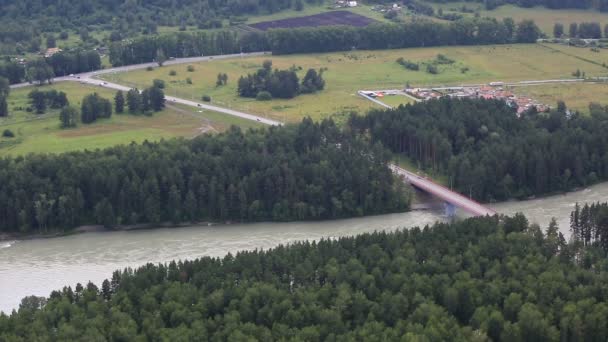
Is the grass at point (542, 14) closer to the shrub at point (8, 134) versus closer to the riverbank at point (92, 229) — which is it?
the shrub at point (8, 134)

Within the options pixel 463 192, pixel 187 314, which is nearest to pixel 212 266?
pixel 187 314

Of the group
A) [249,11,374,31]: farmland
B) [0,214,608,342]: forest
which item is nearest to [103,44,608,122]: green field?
[249,11,374,31]: farmland

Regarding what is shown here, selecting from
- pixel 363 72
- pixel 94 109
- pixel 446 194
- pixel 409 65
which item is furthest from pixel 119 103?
pixel 446 194

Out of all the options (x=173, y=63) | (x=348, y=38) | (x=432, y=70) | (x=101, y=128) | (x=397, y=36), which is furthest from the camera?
(x=397, y=36)

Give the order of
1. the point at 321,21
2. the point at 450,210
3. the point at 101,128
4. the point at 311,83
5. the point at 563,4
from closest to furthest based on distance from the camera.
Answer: the point at 450,210
the point at 101,128
the point at 311,83
the point at 321,21
the point at 563,4

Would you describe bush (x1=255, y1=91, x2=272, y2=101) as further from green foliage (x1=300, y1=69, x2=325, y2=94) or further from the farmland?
the farmland

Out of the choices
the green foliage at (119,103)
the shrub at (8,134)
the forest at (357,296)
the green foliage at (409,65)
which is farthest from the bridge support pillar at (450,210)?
the green foliage at (409,65)

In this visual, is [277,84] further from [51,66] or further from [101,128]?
[51,66]
